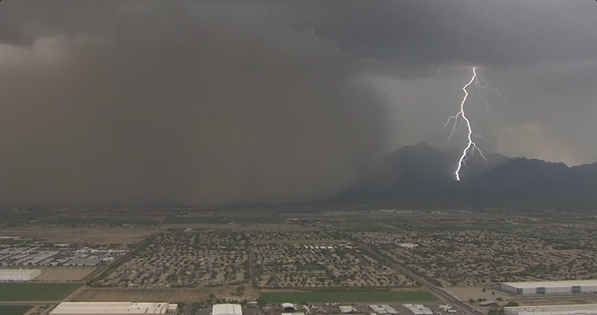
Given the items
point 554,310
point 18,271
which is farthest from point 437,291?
point 18,271

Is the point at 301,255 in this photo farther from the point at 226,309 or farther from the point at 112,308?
the point at 112,308

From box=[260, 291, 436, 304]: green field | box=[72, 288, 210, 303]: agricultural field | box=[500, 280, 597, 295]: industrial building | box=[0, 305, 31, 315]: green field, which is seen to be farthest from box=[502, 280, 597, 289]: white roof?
box=[0, 305, 31, 315]: green field

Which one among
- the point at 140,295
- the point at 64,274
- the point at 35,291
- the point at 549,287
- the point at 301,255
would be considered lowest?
the point at 35,291

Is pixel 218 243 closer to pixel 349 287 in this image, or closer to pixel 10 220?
pixel 349 287

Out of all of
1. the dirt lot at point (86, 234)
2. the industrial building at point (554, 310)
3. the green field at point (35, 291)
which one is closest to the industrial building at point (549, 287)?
the industrial building at point (554, 310)

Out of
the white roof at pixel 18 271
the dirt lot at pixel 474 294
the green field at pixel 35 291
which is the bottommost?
the green field at pixel 35 291

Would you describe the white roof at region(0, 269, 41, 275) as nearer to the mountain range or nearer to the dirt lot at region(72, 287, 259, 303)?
the dirt lot at region(72, 287, 259, 303)

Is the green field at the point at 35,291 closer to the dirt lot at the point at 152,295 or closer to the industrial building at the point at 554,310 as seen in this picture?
the dirt lot at the point at 152,295
